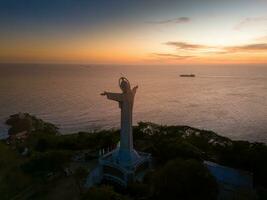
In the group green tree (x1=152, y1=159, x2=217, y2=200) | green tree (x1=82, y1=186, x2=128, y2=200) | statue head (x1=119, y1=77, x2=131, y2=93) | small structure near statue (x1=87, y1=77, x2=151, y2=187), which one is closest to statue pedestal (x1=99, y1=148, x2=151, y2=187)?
small structure near statue (x1=87, y1=77, x2=151, y2=187)

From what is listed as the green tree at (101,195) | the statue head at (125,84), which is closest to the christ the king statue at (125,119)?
the statue head at (125,84)


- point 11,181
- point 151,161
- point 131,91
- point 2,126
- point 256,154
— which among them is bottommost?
point 2,126

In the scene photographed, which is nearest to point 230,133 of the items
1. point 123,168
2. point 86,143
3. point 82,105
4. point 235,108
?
point 235,108

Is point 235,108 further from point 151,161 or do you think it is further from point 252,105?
point 151,161

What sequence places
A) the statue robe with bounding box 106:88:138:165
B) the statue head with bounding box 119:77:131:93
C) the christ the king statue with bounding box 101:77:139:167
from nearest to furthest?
the statue head with bounding box 119:77:131:93 → the christ the king statue with bounding box 101:77:139:167 → the statue robe with bounding box 106:88:138:165

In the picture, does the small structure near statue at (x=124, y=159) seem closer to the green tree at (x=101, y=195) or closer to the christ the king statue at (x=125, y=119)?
the christ the king statue at (x=125, y=119)

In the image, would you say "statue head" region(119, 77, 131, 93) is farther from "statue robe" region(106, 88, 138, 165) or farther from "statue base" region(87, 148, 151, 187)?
"statue base" region(87, 148, 151, 187)

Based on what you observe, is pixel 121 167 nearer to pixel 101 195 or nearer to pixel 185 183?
pixel 101 195

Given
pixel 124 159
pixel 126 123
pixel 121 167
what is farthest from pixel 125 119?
pixel 121 167
